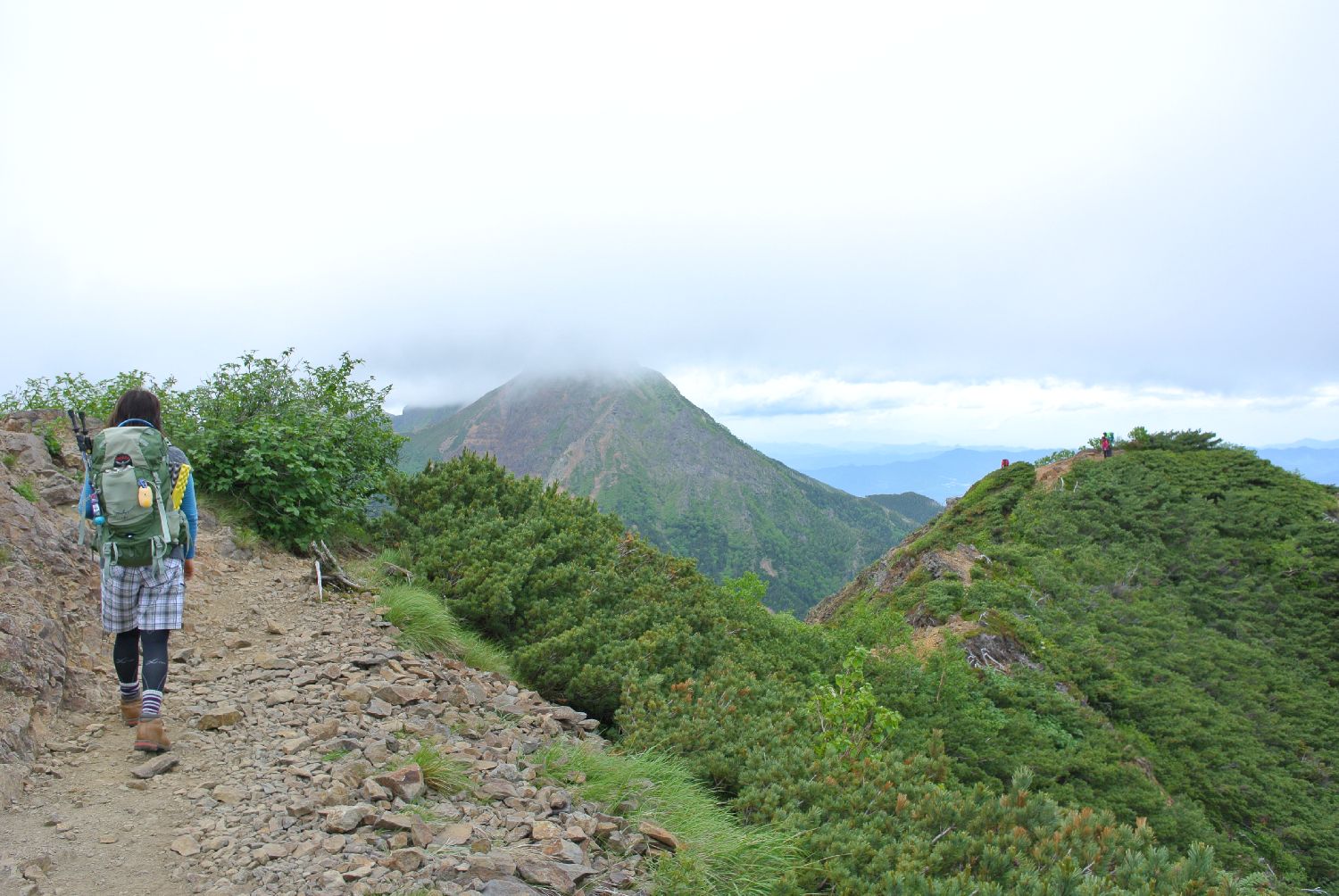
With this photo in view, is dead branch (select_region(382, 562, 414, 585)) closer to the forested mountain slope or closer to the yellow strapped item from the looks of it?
the yellow strapped item

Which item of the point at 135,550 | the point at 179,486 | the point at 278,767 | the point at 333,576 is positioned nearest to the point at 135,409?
the point at 179,486

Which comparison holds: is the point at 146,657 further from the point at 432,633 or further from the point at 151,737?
the point at 432,633

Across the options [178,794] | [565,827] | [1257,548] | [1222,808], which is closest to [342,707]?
[178,794]

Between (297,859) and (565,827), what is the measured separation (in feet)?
4.14

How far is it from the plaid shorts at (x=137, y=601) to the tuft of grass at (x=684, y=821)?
8.41 feet

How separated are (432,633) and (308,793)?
2.88 metres

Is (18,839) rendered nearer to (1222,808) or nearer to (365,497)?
(365,497)

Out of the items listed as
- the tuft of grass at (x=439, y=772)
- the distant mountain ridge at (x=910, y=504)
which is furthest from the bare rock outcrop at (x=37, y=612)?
the distant mountain ridge at (x=910, y=504)

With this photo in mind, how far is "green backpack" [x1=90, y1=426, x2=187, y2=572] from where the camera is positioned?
13.9ft

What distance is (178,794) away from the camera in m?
3.64

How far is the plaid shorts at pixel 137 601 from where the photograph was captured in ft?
14.2

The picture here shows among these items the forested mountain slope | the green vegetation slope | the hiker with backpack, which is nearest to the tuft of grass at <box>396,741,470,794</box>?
the green vegetation slope

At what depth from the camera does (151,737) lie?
398cm

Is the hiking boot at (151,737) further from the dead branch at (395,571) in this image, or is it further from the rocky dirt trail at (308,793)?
the dead branch at (395,571)
